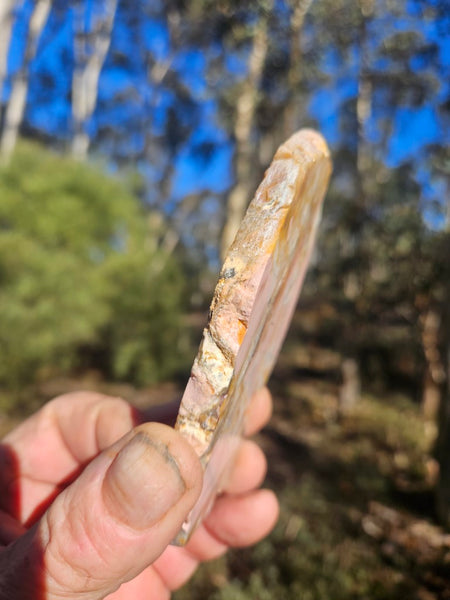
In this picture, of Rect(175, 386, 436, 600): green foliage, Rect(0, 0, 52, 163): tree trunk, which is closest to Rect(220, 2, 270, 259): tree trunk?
Rect(175, 386, 436, 600): green foliage

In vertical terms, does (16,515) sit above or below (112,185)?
below

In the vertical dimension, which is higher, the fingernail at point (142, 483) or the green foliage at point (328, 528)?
the fingernail at point (142, 483)

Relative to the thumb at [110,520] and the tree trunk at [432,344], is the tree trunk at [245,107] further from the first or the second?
the thumb at [110,520]

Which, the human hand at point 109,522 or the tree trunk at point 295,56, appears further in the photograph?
the tree trunk at point 295,56

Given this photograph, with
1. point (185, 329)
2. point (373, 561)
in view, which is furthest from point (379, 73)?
point (373, 561)

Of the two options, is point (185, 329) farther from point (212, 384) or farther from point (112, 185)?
point (212, 384)

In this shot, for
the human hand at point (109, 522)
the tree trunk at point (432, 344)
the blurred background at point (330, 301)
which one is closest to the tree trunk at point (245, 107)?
the blurred background at point (330, 301)

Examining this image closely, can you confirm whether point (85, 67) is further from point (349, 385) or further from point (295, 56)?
point (349, 385)

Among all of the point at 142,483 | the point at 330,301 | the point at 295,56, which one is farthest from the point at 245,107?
the point at 142,483
